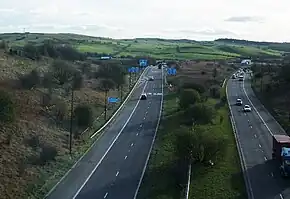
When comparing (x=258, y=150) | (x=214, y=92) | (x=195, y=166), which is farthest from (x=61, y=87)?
(x=195, y=166)

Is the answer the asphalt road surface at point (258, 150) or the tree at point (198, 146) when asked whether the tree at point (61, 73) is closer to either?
the asphalt road surface at point (258, 150)

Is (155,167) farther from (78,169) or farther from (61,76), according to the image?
(61,76)

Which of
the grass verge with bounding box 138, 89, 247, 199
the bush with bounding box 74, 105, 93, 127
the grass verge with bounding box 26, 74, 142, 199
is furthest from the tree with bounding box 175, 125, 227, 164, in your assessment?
the bush with bounding box 74, 105, 93, 127

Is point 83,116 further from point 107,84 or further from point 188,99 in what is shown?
point 107,84

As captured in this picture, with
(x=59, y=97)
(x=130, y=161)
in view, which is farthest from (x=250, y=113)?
(x=130, y=161)

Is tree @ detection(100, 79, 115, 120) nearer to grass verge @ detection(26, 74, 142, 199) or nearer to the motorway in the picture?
the motorway

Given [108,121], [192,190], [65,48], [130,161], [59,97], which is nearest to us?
[192,190]

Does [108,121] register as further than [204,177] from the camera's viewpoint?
Yes
